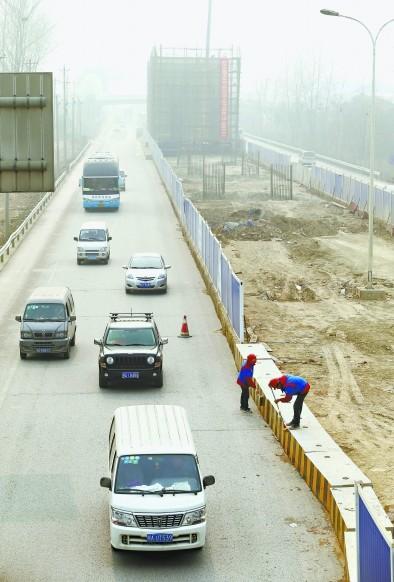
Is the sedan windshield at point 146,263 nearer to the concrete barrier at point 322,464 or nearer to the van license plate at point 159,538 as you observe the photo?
the concrete barrier at point 322,464

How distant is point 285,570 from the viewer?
16.1 metres

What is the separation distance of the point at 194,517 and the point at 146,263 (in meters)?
26.8

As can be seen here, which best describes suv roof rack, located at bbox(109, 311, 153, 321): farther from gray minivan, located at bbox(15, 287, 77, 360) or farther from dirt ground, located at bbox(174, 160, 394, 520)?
dirt ground, located at bbox(174, 160, 394, 520)

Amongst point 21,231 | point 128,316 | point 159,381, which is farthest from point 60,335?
point 21,231

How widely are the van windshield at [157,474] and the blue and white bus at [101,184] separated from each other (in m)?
52.3

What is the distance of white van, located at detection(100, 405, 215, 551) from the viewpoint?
52.5 feet

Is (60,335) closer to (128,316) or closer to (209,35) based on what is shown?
(128,316)

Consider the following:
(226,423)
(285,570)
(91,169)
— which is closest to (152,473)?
(285,570)

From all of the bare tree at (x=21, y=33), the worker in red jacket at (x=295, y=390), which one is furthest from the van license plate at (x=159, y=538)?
the bare tree at (x=21, y=33)

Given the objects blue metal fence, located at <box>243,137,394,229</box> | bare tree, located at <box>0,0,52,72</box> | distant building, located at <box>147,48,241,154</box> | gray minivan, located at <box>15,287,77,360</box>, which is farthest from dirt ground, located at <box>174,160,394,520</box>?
distant building, located at <box>147,48,241,154</box>

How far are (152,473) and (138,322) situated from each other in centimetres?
1172

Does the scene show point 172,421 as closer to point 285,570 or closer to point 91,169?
point 285,570

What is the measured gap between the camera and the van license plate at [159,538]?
627 inches

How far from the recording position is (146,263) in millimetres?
42469
